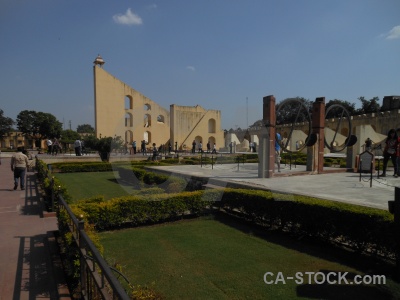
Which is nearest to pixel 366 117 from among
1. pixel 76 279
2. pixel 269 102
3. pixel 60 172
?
pixel 269 102

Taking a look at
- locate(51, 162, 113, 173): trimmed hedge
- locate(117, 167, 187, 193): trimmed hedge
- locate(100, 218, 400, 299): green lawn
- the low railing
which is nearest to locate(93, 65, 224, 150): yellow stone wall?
locate(51, 162, 113, 173): trimmed hedge

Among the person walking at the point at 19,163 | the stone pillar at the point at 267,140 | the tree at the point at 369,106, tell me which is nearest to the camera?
the person walking at the point at 19,163

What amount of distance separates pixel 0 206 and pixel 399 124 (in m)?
28.2

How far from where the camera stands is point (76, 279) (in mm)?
3318

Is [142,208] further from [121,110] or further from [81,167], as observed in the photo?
[121,110]

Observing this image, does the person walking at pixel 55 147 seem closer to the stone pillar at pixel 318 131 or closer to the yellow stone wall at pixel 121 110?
the yellow stone wall at pixel 121 110

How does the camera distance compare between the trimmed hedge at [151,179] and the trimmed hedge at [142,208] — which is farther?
the trimmed hedge at [151,179]

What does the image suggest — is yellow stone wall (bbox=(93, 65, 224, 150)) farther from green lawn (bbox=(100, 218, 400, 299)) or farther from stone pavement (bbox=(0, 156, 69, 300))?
green lawn (bbox=(100, 218, 400, 299))

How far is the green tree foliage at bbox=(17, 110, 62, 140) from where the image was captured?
4638 cm

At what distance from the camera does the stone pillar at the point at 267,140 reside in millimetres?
8780

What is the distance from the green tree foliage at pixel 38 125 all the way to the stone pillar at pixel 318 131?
4462cm

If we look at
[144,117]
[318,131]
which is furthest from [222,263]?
[144,117]

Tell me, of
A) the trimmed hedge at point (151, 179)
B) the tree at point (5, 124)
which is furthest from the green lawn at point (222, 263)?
the tree at point (5, 124)

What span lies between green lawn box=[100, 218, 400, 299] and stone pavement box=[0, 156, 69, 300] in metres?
0.74
